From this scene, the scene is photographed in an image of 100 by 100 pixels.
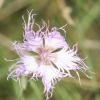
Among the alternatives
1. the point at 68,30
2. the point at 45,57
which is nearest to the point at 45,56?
the point at 45,57

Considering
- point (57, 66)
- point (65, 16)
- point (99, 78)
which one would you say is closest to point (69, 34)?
point (65, 16)

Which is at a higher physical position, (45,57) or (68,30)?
(68,30)

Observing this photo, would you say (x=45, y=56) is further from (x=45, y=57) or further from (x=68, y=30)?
(x=68, y=30)

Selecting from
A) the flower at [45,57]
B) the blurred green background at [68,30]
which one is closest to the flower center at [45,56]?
the flower at [45,57]

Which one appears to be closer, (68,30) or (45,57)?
(45,57)

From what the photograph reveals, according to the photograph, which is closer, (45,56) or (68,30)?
(45,56)
